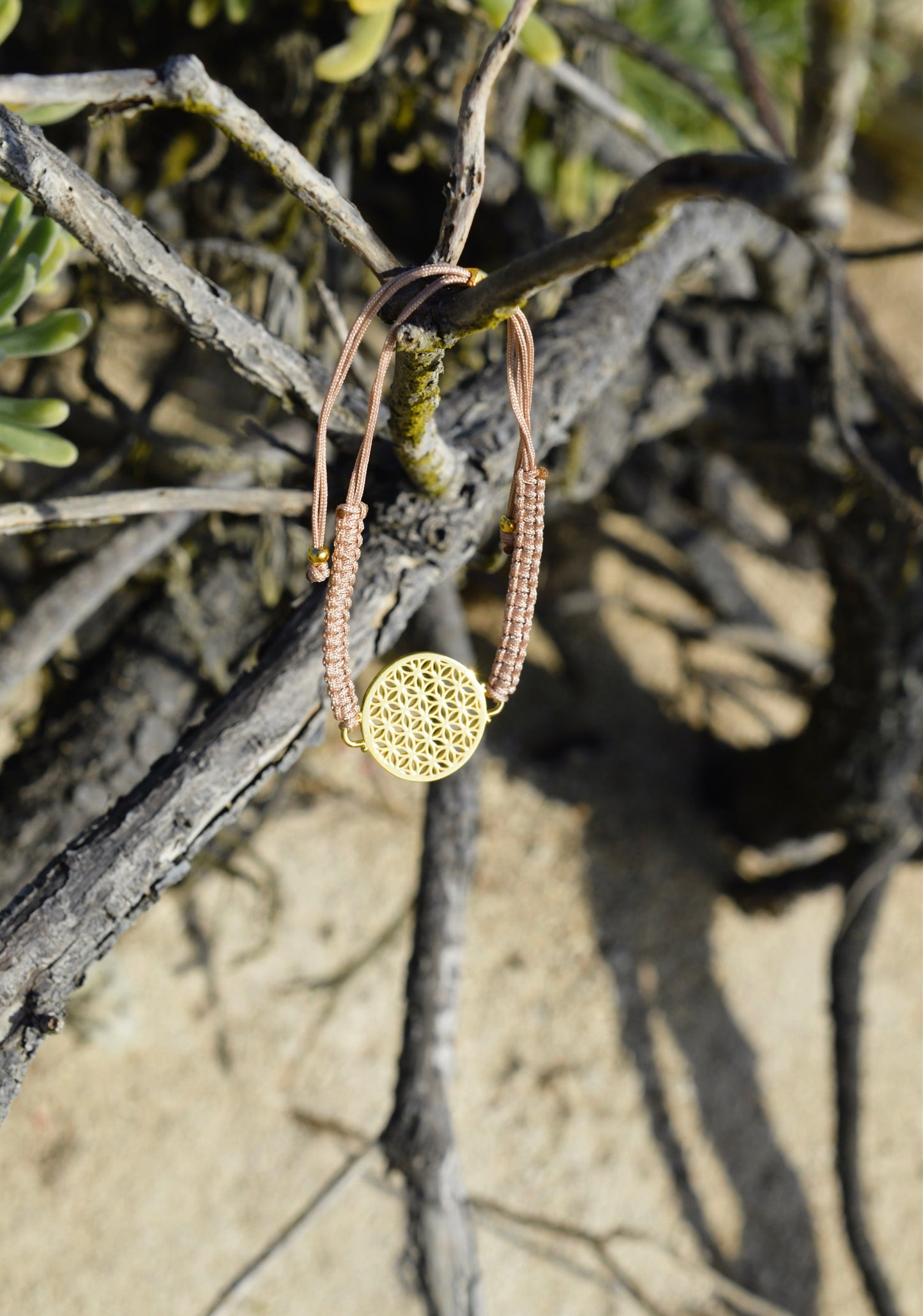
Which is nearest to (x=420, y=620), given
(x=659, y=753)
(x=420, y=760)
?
Answer: (x=420, y=760)

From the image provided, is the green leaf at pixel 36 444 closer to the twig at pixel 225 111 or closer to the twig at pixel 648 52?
the twig at pixel 225 111

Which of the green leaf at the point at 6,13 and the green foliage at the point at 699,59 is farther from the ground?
the green leaf at the point at 6,13

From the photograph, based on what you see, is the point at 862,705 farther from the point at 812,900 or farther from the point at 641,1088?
the point at 641,1088

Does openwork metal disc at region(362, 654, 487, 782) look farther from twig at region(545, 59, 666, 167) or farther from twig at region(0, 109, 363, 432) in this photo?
twig at region(545, 59, 666, 167)

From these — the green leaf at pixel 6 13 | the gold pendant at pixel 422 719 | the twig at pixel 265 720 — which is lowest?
the gold pendant at pixel 422 719

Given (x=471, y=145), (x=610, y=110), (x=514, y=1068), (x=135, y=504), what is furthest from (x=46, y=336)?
(x=514, y=1068)

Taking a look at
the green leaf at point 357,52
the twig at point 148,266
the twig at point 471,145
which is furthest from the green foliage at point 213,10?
the twig at point 471,145

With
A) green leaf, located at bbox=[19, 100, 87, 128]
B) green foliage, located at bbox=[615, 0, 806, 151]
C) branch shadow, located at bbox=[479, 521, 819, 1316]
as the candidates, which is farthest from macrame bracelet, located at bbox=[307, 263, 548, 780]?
green foliage, located at bbox=[615, 0, 806, 151]

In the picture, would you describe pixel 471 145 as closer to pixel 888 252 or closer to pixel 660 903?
pixel 888 252
